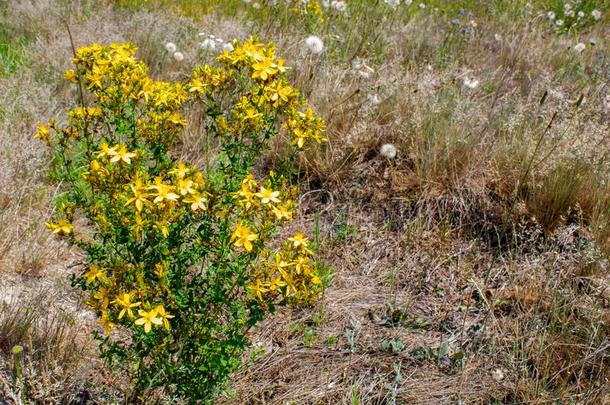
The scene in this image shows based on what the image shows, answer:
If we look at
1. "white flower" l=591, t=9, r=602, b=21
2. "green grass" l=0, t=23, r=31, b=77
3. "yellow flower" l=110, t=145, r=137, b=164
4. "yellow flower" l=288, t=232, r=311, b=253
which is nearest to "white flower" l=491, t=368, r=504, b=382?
"yellow flower" l=288, t=232, r=311, b=253

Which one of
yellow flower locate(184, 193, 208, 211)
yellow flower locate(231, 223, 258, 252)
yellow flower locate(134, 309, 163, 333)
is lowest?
yellow flower locate(134, 309, 163, 333)

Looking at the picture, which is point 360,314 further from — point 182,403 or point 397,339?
point 182,403

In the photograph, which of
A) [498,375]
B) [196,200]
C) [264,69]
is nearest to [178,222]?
[196,200]

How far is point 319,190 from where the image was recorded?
3.62m

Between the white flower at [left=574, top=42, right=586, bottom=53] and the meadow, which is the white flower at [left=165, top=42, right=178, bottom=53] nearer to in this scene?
the meadow

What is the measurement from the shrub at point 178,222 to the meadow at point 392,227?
0.61ft

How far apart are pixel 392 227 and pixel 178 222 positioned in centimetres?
185

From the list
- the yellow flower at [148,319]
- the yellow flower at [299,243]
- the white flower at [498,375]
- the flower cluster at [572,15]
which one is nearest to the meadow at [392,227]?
the white flower at [498,375]

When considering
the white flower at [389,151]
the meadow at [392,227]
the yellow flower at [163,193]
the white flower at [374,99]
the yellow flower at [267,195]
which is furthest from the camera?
the white flower at [374,99]

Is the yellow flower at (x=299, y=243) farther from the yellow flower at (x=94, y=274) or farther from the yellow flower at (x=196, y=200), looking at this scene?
the yellow flower at (x=94, y=274)

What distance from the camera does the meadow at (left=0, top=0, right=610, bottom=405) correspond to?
254 centimetres

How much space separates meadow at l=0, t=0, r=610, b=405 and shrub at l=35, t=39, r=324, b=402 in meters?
0.19

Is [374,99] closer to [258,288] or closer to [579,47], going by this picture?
[579,47]

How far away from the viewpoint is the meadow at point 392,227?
254cm
